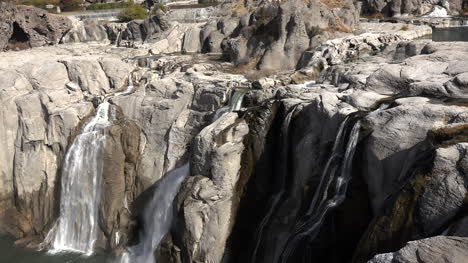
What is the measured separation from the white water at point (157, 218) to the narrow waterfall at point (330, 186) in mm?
7928

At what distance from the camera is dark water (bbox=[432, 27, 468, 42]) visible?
30.7 meters

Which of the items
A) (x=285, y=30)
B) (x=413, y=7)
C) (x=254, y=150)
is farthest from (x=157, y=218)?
(x=413, y=7)

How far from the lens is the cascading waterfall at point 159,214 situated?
20203 millimetres

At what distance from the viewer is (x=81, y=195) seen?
894 inches

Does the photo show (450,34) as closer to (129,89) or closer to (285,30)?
(285,30)

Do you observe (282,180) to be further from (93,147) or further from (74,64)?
(74,64)

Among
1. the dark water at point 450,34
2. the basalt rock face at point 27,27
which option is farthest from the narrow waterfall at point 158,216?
the basalt rock face at point 27,27

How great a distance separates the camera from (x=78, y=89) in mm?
26078

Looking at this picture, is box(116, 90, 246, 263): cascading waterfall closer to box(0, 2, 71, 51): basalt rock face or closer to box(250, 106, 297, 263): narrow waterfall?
box(250, 106, 297, 263): narrow waterfall

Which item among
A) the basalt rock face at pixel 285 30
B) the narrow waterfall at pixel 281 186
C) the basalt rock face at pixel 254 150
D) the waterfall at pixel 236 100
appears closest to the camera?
the basalt rock face at pixel 254 150

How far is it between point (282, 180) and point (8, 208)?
56.4ft

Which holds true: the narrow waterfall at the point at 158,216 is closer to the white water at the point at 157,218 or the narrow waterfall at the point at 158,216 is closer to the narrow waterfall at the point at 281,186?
the white water at the point at 157,218

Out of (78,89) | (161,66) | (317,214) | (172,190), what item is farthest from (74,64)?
(317,214)

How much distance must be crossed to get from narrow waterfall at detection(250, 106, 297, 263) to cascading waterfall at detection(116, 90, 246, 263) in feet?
13.4
